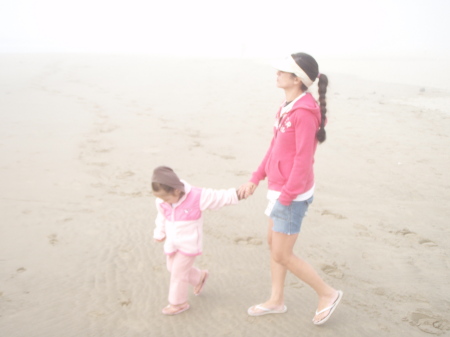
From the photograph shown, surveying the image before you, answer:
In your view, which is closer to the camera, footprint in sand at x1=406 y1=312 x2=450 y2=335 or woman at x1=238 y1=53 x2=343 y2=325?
woman at x1=238 y1=53 x2=343 y2=325

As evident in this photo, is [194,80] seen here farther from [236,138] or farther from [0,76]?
[236,138]

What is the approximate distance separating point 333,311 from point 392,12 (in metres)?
101

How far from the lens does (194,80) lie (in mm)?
15227

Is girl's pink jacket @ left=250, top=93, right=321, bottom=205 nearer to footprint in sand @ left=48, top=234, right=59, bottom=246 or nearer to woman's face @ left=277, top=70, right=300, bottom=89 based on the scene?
woman's face @ left=277, top=70, right=300, bottom=89

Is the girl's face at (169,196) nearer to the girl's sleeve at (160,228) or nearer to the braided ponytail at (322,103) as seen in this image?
the girl's sleeve at (160,228)

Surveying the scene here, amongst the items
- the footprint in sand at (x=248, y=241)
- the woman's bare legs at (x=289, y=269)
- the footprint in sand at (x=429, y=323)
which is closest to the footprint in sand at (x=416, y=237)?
the footprint in sand at (x=429, y=323)

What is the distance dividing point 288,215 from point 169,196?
80 cm

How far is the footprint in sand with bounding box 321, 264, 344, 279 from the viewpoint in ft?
13.0

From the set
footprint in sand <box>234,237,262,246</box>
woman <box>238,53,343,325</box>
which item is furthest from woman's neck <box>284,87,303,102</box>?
footprint in sand <box>234,237,262,246</box>

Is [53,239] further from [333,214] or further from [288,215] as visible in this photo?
[333,214]

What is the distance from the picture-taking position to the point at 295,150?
9.42 ft

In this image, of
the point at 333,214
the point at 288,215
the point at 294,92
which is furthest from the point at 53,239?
the point at 333,214

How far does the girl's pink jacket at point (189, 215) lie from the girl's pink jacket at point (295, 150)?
39cm

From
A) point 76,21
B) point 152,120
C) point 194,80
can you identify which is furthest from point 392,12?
point 152,120
